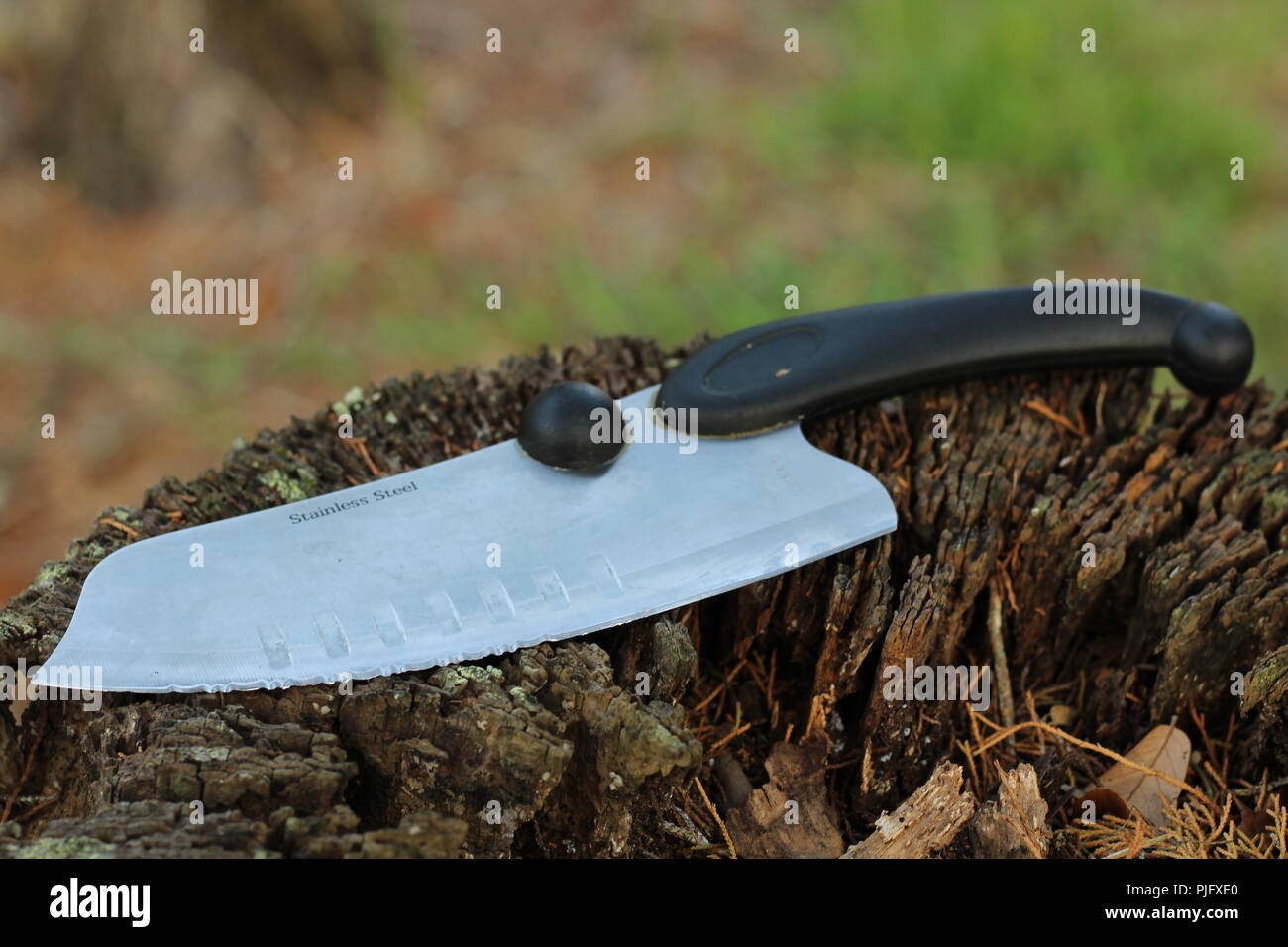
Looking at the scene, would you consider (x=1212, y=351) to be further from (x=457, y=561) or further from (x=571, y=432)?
(x=457, y=561)

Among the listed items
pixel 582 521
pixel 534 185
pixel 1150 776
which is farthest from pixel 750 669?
pixel 534 185

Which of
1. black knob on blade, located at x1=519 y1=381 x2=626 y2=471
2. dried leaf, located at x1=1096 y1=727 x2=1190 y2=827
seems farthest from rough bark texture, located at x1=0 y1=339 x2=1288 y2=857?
black knob on blade, located at x1=519 y1=381 x2=626 y2=471

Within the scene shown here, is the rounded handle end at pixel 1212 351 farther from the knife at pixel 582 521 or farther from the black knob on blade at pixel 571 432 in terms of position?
the black knob on blade at pixel 571 432

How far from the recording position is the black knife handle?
7.82 ft

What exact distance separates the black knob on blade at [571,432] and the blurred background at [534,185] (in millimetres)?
2738

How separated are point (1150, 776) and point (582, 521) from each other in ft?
3.56

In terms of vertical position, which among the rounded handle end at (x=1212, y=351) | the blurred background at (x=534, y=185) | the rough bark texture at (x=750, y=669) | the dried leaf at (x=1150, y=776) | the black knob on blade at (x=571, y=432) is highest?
the blurred background at (x=534, y=185)

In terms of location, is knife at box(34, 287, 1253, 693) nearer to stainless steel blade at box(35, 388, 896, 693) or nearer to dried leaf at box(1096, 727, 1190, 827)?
stainless steel blade at box(35, 388, 896, 693)

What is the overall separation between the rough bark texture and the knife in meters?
0.07

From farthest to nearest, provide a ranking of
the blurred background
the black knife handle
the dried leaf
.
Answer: the blurred background, the black knife handle, the dried leaf

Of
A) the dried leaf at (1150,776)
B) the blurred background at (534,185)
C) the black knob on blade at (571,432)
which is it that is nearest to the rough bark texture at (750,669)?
the dried leaf at (1150,776)

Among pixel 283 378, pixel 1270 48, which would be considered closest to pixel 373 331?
pixel 283 378

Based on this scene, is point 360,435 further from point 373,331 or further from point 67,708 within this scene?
point 373,331

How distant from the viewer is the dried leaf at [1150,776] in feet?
7.07
